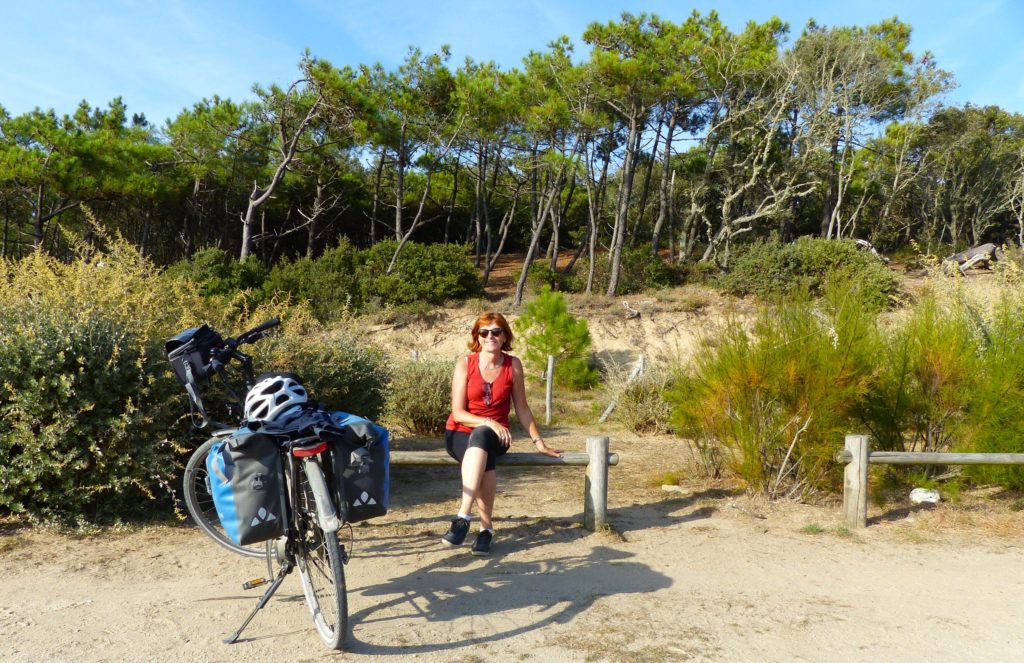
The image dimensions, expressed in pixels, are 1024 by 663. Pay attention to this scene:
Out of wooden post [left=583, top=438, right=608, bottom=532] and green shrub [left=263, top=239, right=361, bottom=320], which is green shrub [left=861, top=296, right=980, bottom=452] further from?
green shrub [left=263, top=239, right=361, bottom=320]

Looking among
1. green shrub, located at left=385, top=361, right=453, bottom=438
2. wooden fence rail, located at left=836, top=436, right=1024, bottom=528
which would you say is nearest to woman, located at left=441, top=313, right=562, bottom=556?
wooden fence rail, located at left=836, top=436, right=1024, bottom=528

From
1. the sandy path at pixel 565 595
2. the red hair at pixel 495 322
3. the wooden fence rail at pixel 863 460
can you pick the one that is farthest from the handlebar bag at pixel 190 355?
the wooden fence rail at pixel 863 460

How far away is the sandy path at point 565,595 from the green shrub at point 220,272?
14304 millimetres

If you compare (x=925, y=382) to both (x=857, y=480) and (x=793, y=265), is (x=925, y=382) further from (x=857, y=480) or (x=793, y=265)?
(x=793, y=265)

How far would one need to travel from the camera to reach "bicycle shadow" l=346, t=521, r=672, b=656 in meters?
3.13

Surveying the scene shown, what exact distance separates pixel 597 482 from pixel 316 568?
7.37ft

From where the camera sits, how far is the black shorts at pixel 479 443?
4.32 metres

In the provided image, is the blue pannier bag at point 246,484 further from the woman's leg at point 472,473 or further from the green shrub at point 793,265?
the green shrub at point 793,265

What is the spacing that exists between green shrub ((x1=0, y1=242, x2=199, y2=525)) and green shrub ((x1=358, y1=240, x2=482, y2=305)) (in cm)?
1485

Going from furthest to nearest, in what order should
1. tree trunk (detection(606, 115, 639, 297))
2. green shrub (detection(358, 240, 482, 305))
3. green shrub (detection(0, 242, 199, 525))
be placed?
1. tree trunk (detection(606, 115, 639, 297))
2. green shrub (detection(358, 240, 482, 305))
3. green shrub (detection(0, 242, 199, 525))

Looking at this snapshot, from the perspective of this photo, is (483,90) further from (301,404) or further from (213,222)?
(301,404)

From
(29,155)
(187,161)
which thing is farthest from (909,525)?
(187,161)

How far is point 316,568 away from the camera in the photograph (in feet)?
10.1

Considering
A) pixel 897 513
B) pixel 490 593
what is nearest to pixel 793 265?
pixel 897 513
